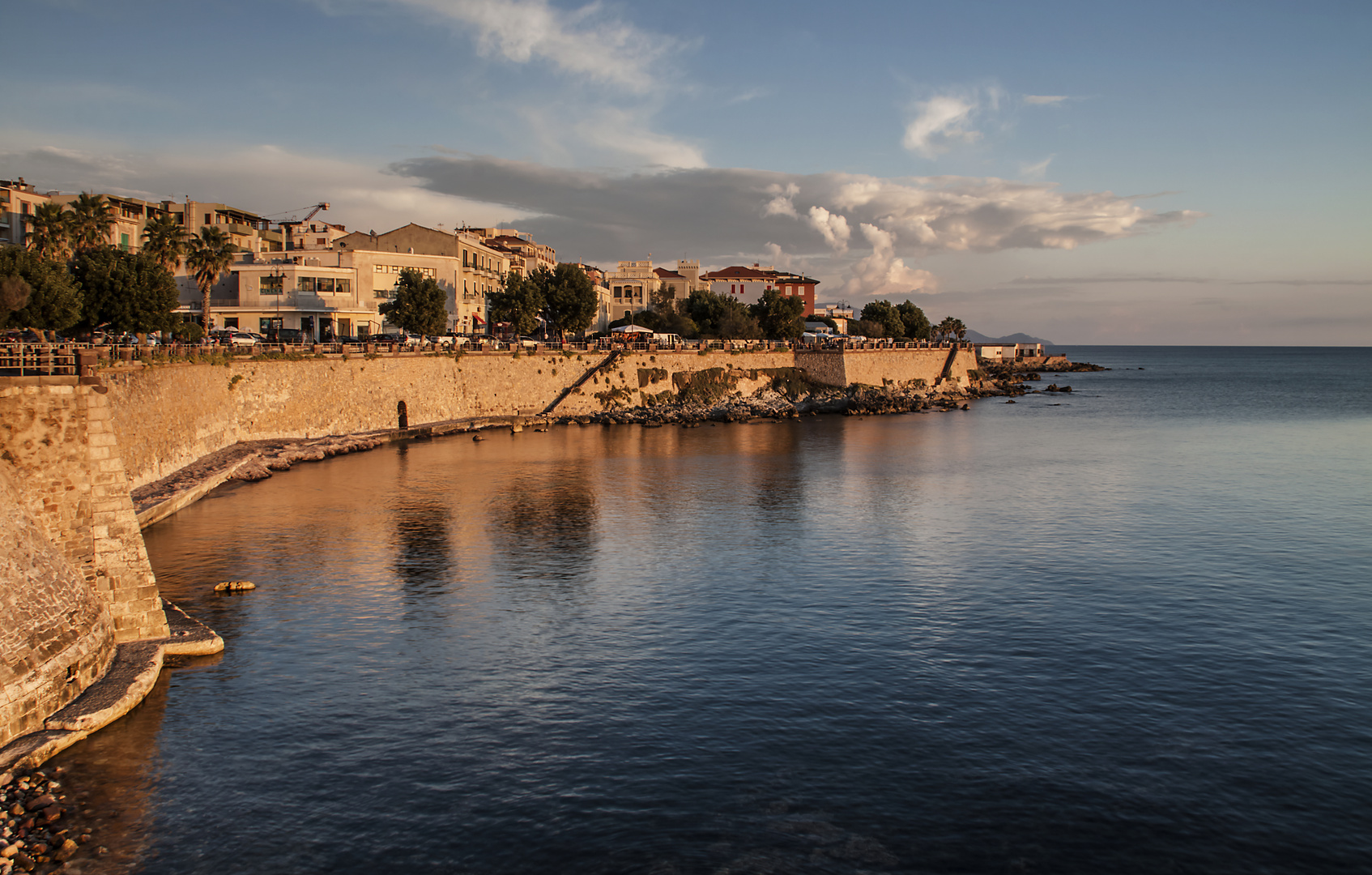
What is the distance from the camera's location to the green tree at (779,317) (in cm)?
11006

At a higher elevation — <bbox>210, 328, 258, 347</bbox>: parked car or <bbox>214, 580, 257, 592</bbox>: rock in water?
<bbox>210, 328, 258, 347</bbox>: parked car

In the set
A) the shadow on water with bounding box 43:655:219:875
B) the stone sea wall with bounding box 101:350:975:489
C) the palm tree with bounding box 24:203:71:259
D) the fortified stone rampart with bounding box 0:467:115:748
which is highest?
the palm tree with bounding box 24:203:71:259

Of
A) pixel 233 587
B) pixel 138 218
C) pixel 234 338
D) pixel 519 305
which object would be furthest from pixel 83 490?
pixel 138 218

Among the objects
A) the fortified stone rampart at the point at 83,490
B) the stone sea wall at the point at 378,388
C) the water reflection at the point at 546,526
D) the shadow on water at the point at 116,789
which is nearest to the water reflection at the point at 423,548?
the water reflection at the point at 546,526

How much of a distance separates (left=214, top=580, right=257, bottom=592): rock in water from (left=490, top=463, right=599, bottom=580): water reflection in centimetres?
794

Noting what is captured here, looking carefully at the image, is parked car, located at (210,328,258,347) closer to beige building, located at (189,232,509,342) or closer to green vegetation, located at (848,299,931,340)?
beige building, located at (189,232,509,342)

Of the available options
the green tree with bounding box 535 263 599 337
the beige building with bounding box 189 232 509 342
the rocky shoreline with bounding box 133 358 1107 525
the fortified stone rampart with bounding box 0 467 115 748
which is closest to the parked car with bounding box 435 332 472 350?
the beige building with bounding box 189 232 509 342

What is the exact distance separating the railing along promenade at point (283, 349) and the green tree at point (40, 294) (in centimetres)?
499

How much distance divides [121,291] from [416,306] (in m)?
24.4

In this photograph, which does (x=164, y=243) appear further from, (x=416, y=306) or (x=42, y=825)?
(x=42, y=825)

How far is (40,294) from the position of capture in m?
46.2

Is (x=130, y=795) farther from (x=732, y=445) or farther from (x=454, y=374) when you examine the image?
(x=454, y=374)

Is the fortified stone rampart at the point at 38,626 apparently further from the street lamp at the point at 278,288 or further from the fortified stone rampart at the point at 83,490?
the street lamp at the point at 278,288

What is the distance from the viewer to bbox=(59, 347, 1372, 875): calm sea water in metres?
15.2
